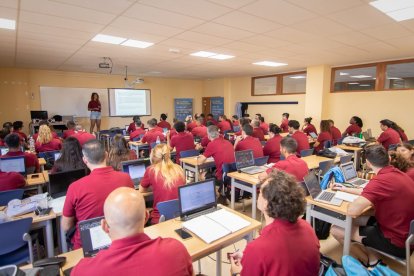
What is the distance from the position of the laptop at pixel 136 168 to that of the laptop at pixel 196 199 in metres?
1.17

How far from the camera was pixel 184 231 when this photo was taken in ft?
6.17

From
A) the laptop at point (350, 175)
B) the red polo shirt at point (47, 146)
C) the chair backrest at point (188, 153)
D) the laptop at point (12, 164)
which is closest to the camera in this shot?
the laptop at point (350, 175)

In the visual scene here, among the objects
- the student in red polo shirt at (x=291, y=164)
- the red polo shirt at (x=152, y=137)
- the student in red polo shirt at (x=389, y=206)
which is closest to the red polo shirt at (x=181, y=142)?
the red polo shirt at (x=152, y=137)

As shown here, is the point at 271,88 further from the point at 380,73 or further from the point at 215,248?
the point at 215,248

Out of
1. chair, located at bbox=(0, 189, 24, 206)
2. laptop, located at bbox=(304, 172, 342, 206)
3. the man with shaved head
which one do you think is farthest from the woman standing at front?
the man with shaved head

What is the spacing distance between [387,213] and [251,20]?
117 inches

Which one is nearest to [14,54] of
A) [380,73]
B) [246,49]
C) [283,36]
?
[246,49]

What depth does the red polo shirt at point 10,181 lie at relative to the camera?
2.72 meters

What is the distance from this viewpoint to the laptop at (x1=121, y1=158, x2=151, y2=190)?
120 inches

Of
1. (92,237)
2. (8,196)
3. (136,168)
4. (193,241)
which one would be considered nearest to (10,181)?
(8,196)

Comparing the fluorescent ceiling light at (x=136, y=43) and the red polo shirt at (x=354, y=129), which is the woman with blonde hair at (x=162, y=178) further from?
the red polo shirt at (x=354, y=129)

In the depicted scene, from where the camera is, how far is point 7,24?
3869mm

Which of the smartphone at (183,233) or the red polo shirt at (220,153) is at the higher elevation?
the red polo shirt at (220,153)

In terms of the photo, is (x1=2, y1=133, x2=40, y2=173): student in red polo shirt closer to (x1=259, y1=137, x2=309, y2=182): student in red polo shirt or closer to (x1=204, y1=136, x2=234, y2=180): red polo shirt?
(x1=204, y1=136, x2=234, y2=180): red polo shirt
